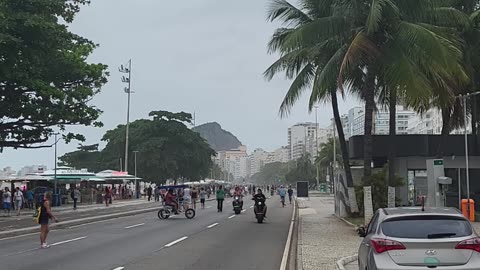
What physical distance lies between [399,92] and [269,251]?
28.9 feet

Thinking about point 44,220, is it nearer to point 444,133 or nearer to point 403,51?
point 403,51

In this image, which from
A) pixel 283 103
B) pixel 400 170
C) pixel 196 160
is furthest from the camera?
pixel 196 160

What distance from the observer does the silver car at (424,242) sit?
8.82 m

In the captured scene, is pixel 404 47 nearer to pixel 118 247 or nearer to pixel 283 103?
pixel 283 103

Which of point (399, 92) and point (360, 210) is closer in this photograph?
point (399, 92)

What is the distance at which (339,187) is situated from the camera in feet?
111

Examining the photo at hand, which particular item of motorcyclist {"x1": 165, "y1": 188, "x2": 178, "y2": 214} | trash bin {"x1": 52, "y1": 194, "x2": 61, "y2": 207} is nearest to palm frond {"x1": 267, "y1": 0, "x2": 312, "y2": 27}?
motorcyclist {"x1": 165, "y1": 188, "x2": 178, "y2": 214}

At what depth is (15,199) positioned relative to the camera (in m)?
40.7

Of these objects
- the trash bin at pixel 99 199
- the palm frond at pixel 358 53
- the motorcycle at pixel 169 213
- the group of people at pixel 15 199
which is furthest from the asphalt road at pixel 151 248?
the trash bin at pixel 99 199

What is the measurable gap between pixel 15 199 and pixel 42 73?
9218 mm

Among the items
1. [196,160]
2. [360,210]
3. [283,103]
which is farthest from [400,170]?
[196,160]

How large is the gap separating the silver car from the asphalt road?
5483 mm

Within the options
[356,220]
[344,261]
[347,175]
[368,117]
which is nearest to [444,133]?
[347,175]

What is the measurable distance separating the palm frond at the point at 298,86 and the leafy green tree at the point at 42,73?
1290 cm
